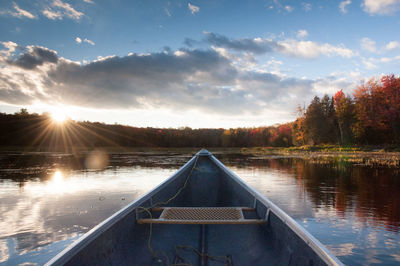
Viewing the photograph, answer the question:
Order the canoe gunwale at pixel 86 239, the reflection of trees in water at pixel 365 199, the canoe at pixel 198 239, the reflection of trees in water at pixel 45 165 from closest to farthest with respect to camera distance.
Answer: the canoe gunwale at pixel 86 239
the canoe at pixel 198 239
the reflection of trees in water at pixel 365 199
the reflection of trees in water at pixel 45 165

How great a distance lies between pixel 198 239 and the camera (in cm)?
338

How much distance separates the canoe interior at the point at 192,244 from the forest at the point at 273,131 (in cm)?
4725

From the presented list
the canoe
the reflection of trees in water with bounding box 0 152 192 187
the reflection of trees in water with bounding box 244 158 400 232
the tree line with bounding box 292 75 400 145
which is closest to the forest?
the tree line with bounding box 292 75 400 145

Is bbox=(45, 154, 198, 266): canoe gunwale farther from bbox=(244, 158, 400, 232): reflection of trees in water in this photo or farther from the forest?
the forest

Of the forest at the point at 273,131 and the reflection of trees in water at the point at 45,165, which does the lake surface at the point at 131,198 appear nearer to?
the reflection of trees in water at the point at 45,165

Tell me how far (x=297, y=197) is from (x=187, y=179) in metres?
3.64

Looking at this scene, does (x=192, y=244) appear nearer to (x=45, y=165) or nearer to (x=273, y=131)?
(x=45, y=165)

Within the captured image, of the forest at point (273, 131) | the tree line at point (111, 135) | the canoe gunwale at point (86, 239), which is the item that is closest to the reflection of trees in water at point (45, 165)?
the canoe gunwale at point (86, 239)

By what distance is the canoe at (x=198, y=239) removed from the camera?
6.73 ft

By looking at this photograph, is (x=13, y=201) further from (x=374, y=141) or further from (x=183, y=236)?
(x=374, y=141)

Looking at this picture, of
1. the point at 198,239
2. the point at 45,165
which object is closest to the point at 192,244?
the point at 198,239

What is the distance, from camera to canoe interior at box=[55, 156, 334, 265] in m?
2.13

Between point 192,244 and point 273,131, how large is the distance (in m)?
81.8

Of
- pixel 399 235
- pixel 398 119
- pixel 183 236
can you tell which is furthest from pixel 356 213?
pixel 398 119
